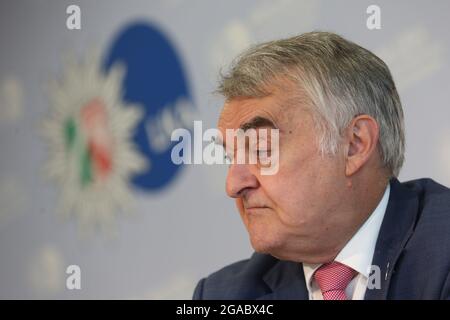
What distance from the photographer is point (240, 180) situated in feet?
5.25

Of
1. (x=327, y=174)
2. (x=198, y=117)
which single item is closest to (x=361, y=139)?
(x=327, y=174)

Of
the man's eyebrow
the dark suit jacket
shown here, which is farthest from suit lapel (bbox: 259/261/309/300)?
the man's eyebrow

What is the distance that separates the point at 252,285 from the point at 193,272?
51cm

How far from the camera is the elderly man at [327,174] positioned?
1.58 metres

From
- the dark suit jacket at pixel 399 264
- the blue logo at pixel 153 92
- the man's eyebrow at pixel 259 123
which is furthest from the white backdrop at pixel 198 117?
the man's eyebrow at pixel 259 123

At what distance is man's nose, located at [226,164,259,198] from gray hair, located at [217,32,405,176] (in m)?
0.16

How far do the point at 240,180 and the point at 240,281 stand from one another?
282mm

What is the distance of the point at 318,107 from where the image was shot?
1604 millimetres

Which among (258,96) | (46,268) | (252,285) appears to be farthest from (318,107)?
(46,268)

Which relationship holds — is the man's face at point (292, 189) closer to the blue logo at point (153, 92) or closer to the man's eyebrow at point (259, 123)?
the man's eyebrow at point (259, 123)

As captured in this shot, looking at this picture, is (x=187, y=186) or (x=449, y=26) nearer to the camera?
(x=449, y=26)

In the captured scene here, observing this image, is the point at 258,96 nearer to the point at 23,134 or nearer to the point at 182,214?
the point at 182,214

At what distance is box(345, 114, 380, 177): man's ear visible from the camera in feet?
5.31
